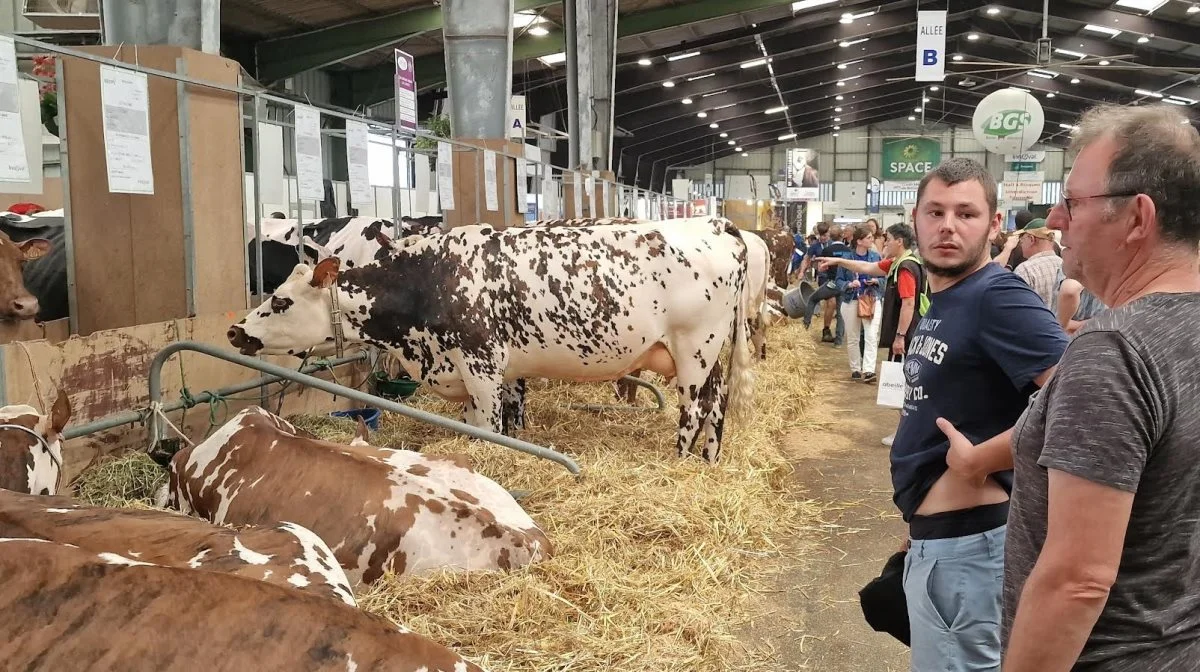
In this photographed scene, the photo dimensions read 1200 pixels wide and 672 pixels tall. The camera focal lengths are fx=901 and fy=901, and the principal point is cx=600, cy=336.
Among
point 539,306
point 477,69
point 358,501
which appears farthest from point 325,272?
point 477,69

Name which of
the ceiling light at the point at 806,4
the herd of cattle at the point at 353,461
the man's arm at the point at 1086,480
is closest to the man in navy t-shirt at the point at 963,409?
the man's arm at the point at 1086,480

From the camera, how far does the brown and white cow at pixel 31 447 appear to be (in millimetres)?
2883

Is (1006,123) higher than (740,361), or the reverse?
(1006,123)

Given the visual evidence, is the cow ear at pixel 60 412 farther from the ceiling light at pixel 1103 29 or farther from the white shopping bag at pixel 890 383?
the ceiling light at pixel 1103 29

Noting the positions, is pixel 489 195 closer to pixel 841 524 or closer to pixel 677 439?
pixel 677 439

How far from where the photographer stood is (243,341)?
4852 millimetres

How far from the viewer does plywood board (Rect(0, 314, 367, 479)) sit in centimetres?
349

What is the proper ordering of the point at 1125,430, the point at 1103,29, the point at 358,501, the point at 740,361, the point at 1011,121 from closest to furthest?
1. the point at 1125,430
2. the point at 358,501
3. the point at 740,361
4. the point at 1011,121
5. the point at 1103,29

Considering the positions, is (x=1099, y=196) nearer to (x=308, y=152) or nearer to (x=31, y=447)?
(x=31, y=447)

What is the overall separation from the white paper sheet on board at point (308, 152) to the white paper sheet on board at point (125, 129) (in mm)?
979

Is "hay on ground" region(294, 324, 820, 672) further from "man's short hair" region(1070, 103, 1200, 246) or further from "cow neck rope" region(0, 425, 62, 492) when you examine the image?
"man's short hair" region(1070, 103, 1200, 246)

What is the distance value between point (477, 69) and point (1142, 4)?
60.2 feet

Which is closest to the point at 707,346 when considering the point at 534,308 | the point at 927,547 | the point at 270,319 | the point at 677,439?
the point at 677,439

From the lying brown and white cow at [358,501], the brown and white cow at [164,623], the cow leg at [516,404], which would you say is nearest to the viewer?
the brown and white cow at [164,623]
